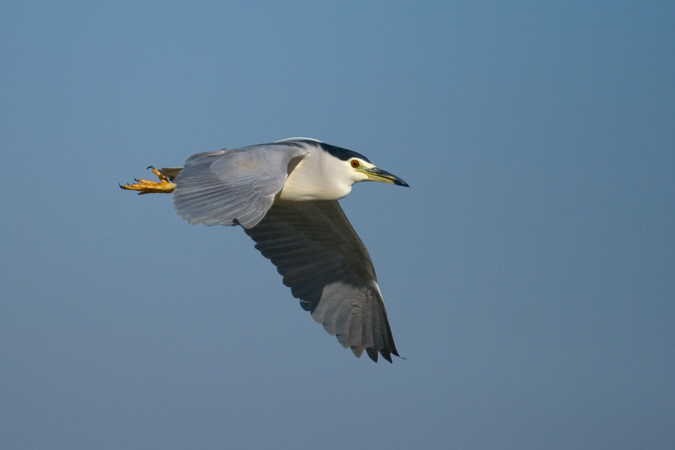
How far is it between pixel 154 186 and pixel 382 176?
8.15 feet

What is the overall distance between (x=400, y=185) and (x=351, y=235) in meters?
1.31

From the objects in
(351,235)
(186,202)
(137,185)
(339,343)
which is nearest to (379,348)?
(339,343)

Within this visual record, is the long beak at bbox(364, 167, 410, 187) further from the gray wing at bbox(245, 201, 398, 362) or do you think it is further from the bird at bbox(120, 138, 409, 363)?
the gray wing at bbox(245, 201, 398, 362)

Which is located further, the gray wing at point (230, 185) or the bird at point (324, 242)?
the bird at point (324, 242)

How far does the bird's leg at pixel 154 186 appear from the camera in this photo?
8.69 meters

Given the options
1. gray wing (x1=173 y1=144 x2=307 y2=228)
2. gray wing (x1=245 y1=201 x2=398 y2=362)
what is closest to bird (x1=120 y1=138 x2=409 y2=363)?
gray wing (x1=245 y1=201 x2=398 y2=362)

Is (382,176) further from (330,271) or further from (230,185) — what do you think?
(230,185)

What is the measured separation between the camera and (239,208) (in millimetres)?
6543

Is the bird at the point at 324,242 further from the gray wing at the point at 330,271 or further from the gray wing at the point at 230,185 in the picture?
the gray wing at the point at 230,185

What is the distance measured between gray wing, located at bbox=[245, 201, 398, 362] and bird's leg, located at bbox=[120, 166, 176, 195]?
1.51 metres

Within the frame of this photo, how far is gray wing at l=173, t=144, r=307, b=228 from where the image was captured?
6.47m

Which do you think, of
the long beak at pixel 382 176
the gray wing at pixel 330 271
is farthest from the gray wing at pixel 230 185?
the gray wing at pixel 330 271

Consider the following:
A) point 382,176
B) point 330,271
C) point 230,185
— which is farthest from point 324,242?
point 230,185

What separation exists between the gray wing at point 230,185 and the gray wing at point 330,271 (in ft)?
7.80
